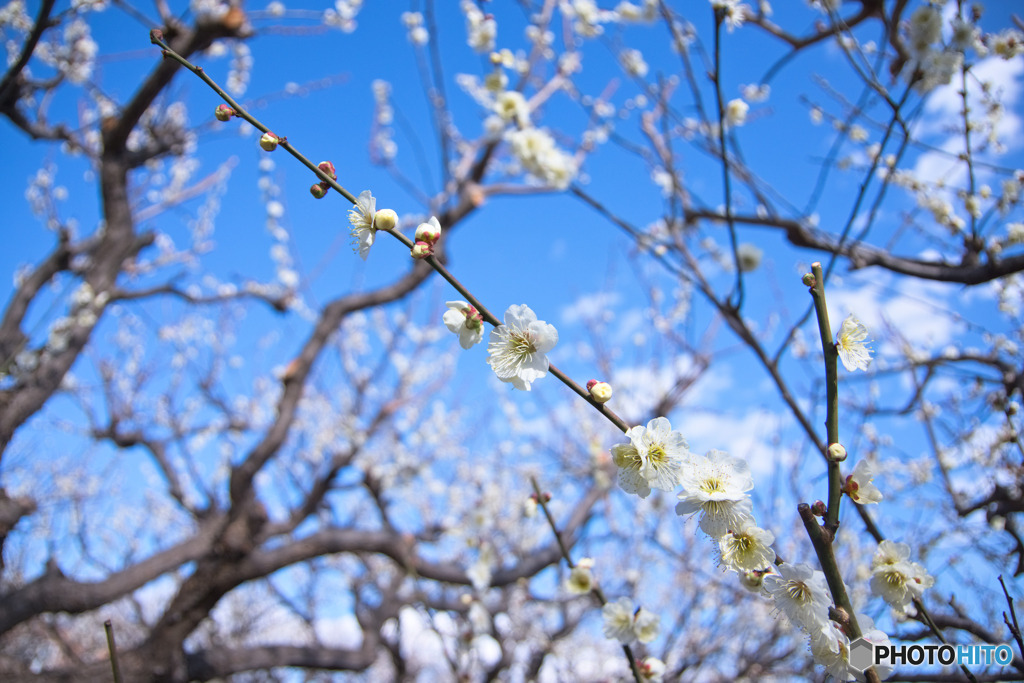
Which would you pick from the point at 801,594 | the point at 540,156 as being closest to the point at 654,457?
the point at 801,594

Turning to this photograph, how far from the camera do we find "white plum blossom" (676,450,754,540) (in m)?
0.94

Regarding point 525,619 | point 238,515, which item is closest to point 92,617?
point 525,619

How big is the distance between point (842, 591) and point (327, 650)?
15.3ft

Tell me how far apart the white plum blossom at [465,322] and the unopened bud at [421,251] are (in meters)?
0.12

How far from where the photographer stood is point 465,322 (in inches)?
41.4

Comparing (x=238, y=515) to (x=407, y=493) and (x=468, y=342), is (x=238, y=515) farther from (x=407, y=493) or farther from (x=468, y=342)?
(x=407, y=493)

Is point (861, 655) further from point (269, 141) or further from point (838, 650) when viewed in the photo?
point (269, 141)

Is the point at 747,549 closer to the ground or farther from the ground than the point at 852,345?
closer to the ground

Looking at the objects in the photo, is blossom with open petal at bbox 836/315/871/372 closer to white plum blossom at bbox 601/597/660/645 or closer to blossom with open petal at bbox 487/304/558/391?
blossom with open petal at bbox 487/304/558/391

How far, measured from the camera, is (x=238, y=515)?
4016 mm

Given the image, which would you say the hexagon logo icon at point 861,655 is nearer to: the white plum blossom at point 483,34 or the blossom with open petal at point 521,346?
the blossom with open petal at point 521,346

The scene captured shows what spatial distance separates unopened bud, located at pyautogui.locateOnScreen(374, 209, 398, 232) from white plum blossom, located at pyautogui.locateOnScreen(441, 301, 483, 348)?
0.57 ft

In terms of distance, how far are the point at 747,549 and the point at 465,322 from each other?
2.23 feet

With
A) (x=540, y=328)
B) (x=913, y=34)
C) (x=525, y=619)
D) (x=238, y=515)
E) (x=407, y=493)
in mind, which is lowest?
(x=540, y=328)
